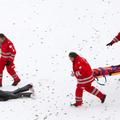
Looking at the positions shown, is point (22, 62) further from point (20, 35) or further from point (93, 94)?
point (93, 94)

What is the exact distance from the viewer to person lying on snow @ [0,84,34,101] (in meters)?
14.5

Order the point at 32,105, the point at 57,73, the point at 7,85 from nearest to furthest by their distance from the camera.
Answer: the point at 32,105
the point at 7,85
the point at 57,73

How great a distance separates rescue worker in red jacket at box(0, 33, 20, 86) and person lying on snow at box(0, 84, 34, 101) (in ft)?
4.20

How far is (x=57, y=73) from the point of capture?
1736 centimetres

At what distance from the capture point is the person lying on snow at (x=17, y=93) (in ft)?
47.4

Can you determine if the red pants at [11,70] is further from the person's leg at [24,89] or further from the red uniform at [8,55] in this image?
A: the person's leg at [24,89]

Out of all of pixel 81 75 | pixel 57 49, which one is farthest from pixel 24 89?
pixel 57 49

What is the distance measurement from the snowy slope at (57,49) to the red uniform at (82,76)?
44 centimetres

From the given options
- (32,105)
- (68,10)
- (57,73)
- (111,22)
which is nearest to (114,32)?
(111,22)

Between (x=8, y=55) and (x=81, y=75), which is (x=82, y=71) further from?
(x=8, y=55)

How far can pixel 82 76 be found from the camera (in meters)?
13.9

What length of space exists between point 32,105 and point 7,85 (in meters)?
2.37

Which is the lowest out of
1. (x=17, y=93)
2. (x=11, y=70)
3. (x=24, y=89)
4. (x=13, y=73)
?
(x=17, y=93)

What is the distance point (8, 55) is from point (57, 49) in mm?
3783
